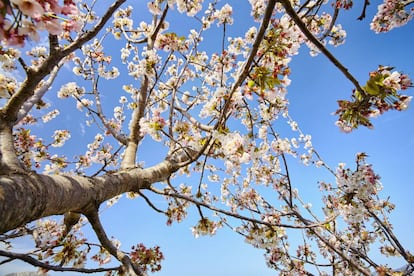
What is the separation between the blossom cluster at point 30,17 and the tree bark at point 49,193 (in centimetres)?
70

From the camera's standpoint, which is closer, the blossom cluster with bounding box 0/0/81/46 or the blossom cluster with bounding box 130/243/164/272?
the blossom cluster with bounding box 0/0/81/46

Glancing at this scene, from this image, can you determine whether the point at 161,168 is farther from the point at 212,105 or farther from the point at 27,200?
the point at 27,200

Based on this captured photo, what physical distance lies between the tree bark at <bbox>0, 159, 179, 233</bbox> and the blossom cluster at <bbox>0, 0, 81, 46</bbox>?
70cm

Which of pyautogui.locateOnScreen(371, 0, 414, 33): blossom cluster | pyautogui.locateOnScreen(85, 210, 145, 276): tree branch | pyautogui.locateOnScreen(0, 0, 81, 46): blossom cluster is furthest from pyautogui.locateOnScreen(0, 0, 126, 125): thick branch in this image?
pyautogui.locateOnScreen(371, 0, 414, 33): blossom cluster

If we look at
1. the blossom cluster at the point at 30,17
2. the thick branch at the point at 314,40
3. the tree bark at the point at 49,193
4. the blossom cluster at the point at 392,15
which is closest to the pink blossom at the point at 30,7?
the blossom cluster at the point at 30,17

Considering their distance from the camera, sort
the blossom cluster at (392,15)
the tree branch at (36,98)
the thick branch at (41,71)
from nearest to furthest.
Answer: the thick branch at (41,71), the tree branch at (36,98), the blossom cluster at (392,15)

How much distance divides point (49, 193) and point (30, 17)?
0.96m

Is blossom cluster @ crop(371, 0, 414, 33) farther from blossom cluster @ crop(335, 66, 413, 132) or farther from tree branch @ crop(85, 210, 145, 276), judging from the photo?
tree branch @ crop(85, 210, 145, 276)

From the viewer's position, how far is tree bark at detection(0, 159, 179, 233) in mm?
1155

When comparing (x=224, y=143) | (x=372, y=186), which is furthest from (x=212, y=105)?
(x=372, y=186)

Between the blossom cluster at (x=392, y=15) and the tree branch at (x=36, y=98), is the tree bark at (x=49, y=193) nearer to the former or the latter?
the tree branch at (x=36, y=98)

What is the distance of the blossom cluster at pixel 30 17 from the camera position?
887 mm

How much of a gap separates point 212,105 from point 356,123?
117 centimetres

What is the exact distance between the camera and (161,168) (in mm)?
2924
